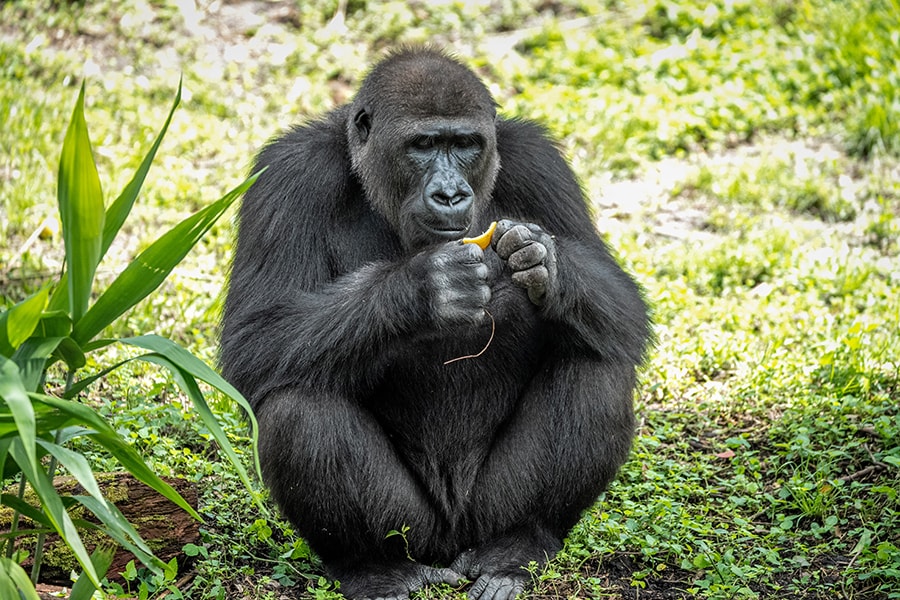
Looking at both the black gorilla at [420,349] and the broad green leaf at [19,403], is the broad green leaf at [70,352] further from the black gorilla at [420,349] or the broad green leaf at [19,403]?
the black gorilla at [420,349]

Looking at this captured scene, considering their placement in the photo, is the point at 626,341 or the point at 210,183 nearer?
the point at 626,341

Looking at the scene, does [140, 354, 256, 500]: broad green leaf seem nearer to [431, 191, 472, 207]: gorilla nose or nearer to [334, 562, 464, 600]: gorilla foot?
[334, 562, 464, 600]: gorilla foot

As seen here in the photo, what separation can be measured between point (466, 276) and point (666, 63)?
23.4ft

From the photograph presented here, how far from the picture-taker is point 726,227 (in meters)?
8.70

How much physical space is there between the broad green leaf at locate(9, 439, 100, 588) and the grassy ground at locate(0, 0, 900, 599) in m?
1.45

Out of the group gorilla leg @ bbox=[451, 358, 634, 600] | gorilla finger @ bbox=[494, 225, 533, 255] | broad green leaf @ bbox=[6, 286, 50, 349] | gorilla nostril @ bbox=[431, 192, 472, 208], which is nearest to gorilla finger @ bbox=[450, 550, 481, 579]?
gorilla leg @ bbox=[451, 358, 634, 600]

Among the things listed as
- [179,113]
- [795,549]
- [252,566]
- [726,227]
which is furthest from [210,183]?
[795,549]

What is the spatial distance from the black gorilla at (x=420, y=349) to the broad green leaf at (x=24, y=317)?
153 centimetres

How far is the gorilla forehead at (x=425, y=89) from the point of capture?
15.9ft

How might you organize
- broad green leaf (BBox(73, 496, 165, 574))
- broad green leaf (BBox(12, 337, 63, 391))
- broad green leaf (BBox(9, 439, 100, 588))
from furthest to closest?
broad green leaf (BBox(73, 496, 165, 574)), broad green leaf (BBox(12, 337, 63, 391)), broad green leaf (BBox(9, 439, 100, 588))

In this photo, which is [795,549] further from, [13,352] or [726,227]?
[726,227]

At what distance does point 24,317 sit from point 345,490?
5.77 ft

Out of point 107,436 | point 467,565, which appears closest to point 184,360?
point 107,436

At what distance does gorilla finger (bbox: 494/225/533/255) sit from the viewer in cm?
451
